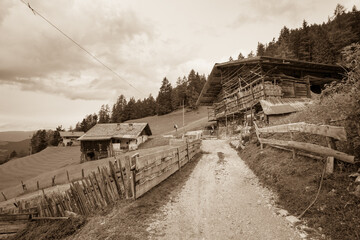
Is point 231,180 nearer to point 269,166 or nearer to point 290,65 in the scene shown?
point 269,166

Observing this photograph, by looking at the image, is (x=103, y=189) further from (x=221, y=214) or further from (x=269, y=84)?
(x=269, y=84)

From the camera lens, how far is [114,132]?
143 ft

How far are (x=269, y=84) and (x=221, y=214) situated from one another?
16.6 meters

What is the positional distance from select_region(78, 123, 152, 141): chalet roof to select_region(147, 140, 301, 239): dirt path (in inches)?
1429

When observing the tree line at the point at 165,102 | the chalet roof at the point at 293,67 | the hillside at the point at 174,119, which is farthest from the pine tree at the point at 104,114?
the chalet roof at the point at 293,67

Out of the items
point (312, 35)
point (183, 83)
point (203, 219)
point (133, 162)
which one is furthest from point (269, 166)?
point (183, 83)

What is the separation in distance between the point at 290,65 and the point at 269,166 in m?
16.2

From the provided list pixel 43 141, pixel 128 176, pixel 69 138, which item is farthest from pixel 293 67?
pixel 43 141

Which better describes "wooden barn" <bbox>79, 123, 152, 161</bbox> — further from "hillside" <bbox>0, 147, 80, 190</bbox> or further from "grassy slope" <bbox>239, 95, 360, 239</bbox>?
"grassy slope" <bbox>239, 95, 360, 239</bbox>

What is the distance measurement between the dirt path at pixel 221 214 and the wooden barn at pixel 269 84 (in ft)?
35.1

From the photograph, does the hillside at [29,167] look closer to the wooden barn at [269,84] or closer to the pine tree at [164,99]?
the pine tree at [164,99]

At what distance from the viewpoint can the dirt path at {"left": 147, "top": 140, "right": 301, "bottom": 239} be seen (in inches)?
153

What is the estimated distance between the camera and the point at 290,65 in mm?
18812

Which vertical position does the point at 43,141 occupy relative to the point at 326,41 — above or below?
below
